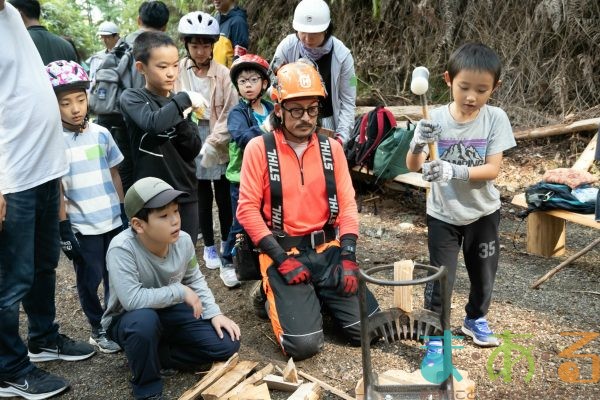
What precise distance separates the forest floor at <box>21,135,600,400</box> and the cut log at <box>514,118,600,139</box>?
1529mm

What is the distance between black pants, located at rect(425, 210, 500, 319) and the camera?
3.21 meters

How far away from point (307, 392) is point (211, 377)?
539 millimetres

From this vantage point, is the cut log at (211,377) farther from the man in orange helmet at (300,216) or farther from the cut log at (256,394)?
the man in orange helmet at (300,216)

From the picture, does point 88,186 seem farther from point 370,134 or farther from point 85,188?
point 370,134

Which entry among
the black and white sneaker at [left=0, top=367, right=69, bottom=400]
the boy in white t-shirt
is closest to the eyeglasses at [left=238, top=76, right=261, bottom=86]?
the boy in white t-shirt

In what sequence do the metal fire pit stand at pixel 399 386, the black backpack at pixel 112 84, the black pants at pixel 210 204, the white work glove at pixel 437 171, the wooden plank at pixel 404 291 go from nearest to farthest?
the metal fire pit stand at pixel 399 386 < the white work glove at pixel 437 171 < the wooden plank at pixel 404 291 < the black backpack at pixel 112 84 < the black pants at pixel 210 204

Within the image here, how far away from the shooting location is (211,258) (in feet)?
15.8

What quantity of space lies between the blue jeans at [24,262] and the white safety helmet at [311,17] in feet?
7.22

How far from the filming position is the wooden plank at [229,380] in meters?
2.84

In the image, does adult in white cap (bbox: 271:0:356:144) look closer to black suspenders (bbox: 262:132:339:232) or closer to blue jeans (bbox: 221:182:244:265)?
black suspenders (bbox: 262:132:339:232)

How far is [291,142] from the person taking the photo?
142 inches

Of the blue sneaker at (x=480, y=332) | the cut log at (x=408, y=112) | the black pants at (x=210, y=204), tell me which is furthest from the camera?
the cut log at (x=408, y=112)

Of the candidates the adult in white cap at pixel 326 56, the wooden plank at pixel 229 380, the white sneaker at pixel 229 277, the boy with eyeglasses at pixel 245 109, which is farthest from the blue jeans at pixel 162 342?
the adult in white cap at pixel 326 56

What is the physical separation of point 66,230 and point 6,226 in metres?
0.46
